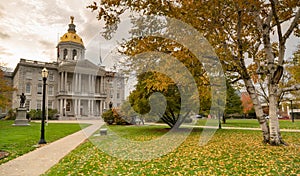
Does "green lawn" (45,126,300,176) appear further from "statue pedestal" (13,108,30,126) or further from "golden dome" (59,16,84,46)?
"golden dome" (59,16,84,46)

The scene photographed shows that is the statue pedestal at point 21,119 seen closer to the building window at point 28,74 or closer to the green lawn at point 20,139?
the green lawn at point 20,139

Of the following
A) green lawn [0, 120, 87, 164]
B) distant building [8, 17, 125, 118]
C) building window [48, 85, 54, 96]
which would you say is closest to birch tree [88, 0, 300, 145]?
green lawn [0, 120, 87, 164]

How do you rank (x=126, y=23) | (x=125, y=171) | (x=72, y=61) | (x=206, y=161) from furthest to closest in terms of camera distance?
(x=72, y=61) < (x=126, y=23) < (x=206, y=161) < (x=125, y=171)

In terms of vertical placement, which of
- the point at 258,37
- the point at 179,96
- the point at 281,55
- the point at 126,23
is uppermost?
the point at 126,23

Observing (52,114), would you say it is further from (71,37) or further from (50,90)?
(71,37)

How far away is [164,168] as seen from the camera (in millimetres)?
6285

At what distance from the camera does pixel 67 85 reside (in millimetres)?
58750

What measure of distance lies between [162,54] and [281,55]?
5.23m

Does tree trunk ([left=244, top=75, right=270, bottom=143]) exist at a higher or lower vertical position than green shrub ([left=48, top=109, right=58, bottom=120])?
higher

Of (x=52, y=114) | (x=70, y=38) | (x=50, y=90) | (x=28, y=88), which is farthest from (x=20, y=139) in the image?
(x=70, y=38)

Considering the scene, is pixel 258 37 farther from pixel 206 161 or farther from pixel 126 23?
pixel 206 161

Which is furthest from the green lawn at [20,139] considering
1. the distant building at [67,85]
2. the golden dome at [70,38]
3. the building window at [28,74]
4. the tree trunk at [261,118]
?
the golden dome at [70,38]

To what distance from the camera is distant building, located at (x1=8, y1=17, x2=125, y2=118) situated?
5484cm

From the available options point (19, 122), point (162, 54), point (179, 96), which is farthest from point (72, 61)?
point (162, 54)
